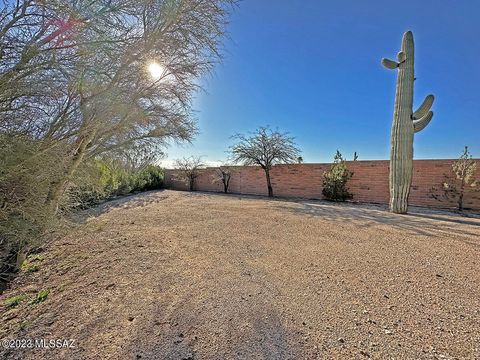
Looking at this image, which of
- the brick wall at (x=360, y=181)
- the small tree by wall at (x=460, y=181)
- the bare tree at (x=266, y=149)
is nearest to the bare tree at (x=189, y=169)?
the brick wall at (x=360, y=181)

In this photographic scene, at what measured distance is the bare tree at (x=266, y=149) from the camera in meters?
14.1

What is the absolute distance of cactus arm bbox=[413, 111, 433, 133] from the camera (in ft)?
24.4

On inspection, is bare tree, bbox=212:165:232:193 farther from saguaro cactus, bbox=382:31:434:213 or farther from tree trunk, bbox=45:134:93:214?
tree trunk, bbox=45:134:93:214

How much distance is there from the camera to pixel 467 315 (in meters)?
2.20

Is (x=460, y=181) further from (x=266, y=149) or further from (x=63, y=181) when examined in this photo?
(x=63, y=181)

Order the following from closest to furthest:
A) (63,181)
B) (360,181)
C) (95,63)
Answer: (95,63) < (63,181) < (360,181)

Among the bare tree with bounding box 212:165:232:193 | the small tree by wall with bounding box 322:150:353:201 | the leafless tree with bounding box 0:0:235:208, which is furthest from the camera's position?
the bare tree with bounding box 212:165:232:193

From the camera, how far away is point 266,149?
1434 cm

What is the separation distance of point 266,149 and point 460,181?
887 cm

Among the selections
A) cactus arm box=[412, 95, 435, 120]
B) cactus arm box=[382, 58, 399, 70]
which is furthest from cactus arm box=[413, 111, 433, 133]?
cactus arm box=[382, 58, 399, 70]

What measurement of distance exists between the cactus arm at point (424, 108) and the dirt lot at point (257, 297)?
434 centimetres

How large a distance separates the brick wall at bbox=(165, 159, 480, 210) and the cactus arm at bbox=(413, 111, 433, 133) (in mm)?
3106

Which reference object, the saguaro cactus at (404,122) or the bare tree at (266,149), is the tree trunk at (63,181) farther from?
the bare tree at (266,149)

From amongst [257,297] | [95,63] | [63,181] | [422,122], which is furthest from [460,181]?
[63,181]
